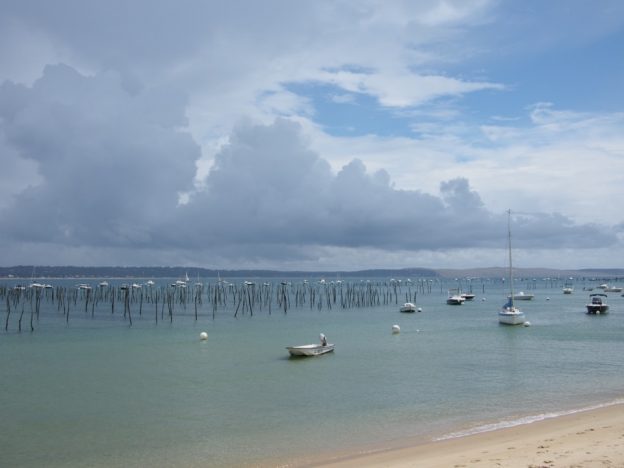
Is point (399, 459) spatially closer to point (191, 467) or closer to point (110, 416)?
point (191, 467)

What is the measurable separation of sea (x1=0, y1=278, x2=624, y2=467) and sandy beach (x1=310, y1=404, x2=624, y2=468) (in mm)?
1131

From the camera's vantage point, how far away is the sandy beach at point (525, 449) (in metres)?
13.3

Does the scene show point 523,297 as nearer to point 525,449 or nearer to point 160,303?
point 160,303

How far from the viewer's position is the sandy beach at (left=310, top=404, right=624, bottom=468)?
13.3 meters

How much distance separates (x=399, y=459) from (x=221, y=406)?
1007cm

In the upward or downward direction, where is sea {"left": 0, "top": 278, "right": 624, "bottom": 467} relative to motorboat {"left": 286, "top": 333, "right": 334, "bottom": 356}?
downward

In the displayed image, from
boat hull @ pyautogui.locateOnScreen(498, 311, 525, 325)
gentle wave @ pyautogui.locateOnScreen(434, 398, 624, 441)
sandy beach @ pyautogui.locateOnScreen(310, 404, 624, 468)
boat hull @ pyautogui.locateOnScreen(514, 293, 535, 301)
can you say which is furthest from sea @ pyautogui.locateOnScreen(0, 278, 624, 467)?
boat hull @ pyautogui.locateOnScreen(514, 293, 535, 301)

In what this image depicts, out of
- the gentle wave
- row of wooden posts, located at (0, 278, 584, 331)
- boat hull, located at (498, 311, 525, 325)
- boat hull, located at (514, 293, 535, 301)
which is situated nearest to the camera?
the gentle wave

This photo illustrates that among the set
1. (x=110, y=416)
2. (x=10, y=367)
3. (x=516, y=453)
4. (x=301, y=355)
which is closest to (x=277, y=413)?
(x=110, y=416)

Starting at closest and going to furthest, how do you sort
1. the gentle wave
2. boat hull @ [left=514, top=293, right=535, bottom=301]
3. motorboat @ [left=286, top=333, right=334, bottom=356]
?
the gentle wave, motorboat @ [left=286, top=333, right=334, bottom=356], boat hull @ [left=514, top=293, right=535, bottom=301]

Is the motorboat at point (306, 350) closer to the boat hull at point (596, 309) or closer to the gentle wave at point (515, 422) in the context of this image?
the gentle wave at point (515, 422)

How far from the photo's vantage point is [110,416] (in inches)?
854

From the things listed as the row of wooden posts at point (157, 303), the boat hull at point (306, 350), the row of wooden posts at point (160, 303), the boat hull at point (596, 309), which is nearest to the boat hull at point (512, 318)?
the boat hull at point (596, 309)

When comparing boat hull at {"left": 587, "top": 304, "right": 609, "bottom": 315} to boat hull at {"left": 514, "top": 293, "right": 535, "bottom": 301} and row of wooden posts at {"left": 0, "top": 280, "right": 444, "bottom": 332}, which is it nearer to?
row of wooden posts at {"left": 0, "top": 280, "right": 444, "bottom": 332}
